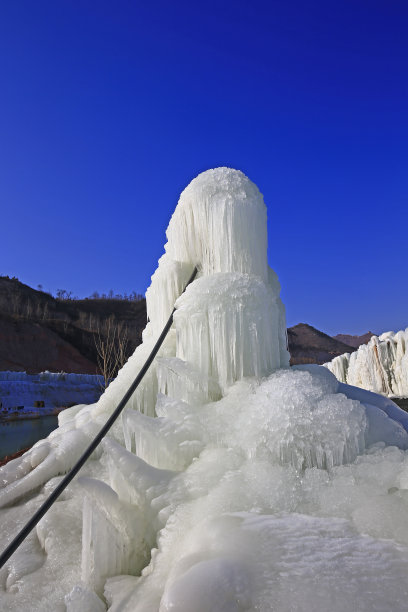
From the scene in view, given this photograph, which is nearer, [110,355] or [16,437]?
[16,437]

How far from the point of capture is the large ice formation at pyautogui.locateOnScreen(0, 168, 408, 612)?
1.28 m

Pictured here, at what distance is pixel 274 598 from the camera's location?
45.3 inches

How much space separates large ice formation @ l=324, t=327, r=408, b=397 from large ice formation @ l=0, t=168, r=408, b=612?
364 inches

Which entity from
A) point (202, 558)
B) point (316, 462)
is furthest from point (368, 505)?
point (202, 558)

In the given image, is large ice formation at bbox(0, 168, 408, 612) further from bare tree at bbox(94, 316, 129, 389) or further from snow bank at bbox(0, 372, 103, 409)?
snow bank at bbox(0, 372, 103, 409)

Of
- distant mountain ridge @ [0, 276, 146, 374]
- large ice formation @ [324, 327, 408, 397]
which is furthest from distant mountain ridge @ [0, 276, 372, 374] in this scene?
large ice formation @ [324, 327, 408, 397]

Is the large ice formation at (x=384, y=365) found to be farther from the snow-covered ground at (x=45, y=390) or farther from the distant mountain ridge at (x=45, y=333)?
the distant mountain ridge at (x=45, y=333)

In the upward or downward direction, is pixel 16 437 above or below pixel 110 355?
below

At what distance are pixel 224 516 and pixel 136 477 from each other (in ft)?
1.88

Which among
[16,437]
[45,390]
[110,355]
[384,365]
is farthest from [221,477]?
[45,390]

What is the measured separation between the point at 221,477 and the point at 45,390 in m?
19.5

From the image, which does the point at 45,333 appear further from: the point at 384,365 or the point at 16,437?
the point at 384,365

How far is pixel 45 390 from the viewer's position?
19.2 m

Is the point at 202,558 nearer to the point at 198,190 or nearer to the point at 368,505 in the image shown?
the point at 368,505
